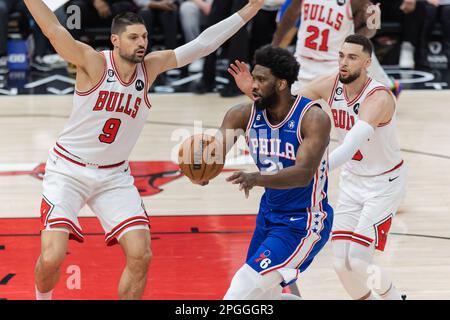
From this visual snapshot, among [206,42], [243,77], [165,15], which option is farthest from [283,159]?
[165,15]

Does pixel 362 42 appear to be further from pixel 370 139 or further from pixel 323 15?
pixel 323 15

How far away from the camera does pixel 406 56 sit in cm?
1552

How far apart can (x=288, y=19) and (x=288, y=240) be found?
4.79 metres

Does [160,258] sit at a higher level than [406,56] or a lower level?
higher

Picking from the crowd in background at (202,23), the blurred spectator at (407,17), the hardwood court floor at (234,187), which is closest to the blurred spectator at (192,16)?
the crowd in background at (202,23)

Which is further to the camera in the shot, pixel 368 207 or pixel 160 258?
pixel 160 258

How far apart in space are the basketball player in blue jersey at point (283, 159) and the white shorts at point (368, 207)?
0.60 m

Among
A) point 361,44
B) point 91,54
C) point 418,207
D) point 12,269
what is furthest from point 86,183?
point 418,207

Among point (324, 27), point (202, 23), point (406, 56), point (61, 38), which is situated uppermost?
point (61, 38)

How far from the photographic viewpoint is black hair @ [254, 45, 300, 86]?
5445mm

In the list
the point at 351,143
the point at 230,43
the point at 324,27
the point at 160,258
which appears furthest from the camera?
the point at 230,43

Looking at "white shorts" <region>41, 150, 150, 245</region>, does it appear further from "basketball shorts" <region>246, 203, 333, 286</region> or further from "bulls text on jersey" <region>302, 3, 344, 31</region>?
"bulls text on jersey" <region>302, 3, 344, 31</region>

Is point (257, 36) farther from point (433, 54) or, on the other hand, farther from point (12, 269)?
point (12, 269)

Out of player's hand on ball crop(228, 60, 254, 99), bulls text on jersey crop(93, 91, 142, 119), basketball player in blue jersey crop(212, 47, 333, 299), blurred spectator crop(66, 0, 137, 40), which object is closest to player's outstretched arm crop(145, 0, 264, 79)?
bulls text on jersey crop(93, 91, 142, 119)
